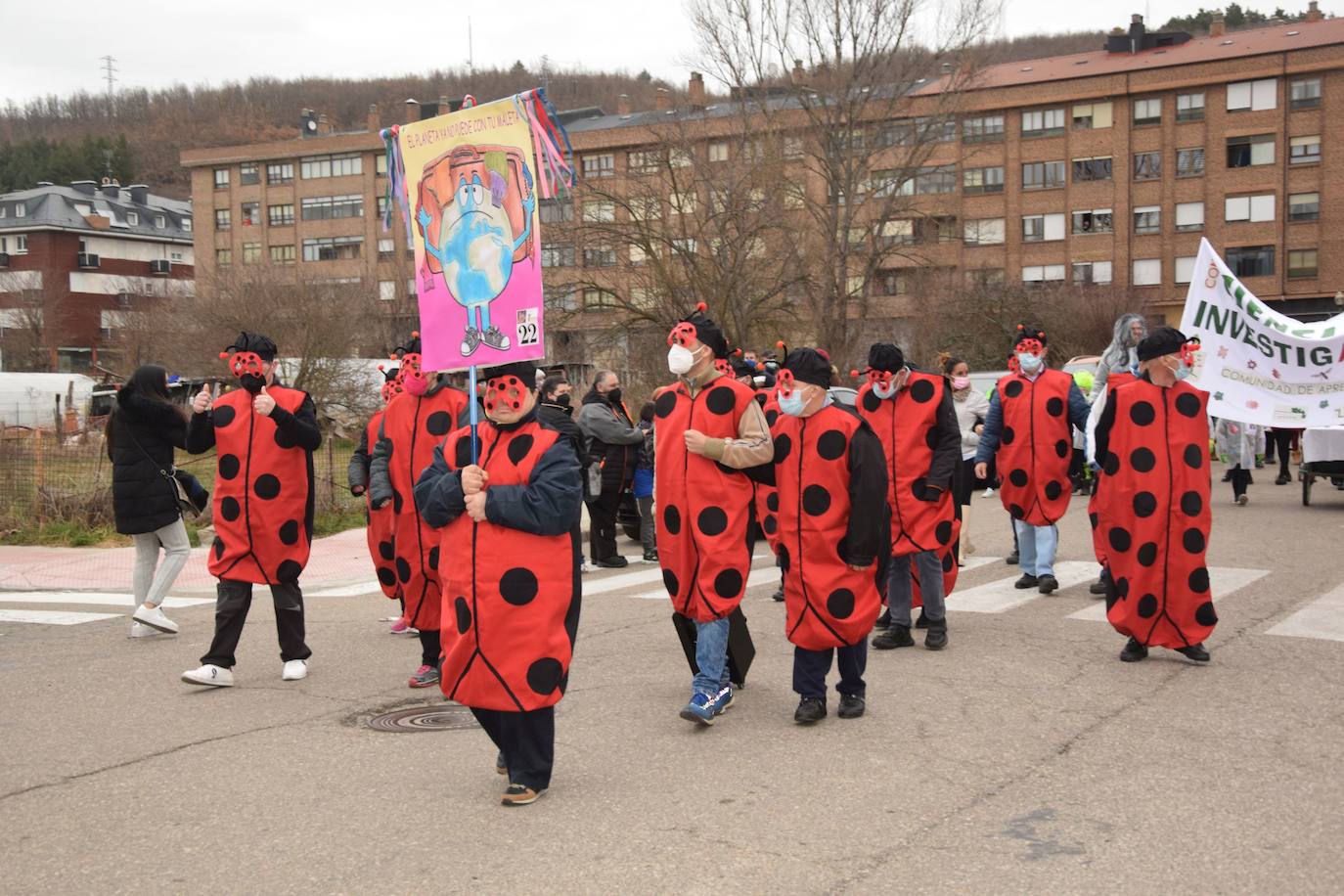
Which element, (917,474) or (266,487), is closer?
(266,487)

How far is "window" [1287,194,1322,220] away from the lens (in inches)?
2399

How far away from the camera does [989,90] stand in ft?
Result: 221

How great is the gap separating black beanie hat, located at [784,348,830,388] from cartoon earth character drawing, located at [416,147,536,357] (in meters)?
1.76

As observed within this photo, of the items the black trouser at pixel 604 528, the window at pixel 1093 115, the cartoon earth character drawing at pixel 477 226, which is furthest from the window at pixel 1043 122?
the cartoon earth character drawing at pixel 477 226

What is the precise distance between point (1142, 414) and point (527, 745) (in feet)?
14.2

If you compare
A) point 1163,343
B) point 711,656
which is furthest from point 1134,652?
point 711,656

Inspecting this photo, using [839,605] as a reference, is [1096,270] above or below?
above

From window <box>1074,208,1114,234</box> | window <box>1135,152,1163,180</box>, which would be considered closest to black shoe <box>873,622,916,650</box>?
window <box>1074,208,1114,234</box>

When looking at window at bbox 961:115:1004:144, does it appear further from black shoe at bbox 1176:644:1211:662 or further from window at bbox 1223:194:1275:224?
black shoe at bbox 1176:644:1211:662

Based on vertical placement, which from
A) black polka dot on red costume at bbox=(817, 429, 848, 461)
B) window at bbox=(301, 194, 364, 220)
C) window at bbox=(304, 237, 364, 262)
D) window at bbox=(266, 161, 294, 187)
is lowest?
black polka dot on red costume at bbox=(817, 429, 848, 461)

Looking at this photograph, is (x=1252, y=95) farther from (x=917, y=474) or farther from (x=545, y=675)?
(x=545, y=675)

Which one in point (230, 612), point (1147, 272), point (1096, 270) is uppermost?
point (1096, 270)

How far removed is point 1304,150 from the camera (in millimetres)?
60938

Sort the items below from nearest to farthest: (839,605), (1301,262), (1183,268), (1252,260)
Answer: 1. (839,605)
2. (1301,262)
3. (1252,260)
4. (1183,268)
